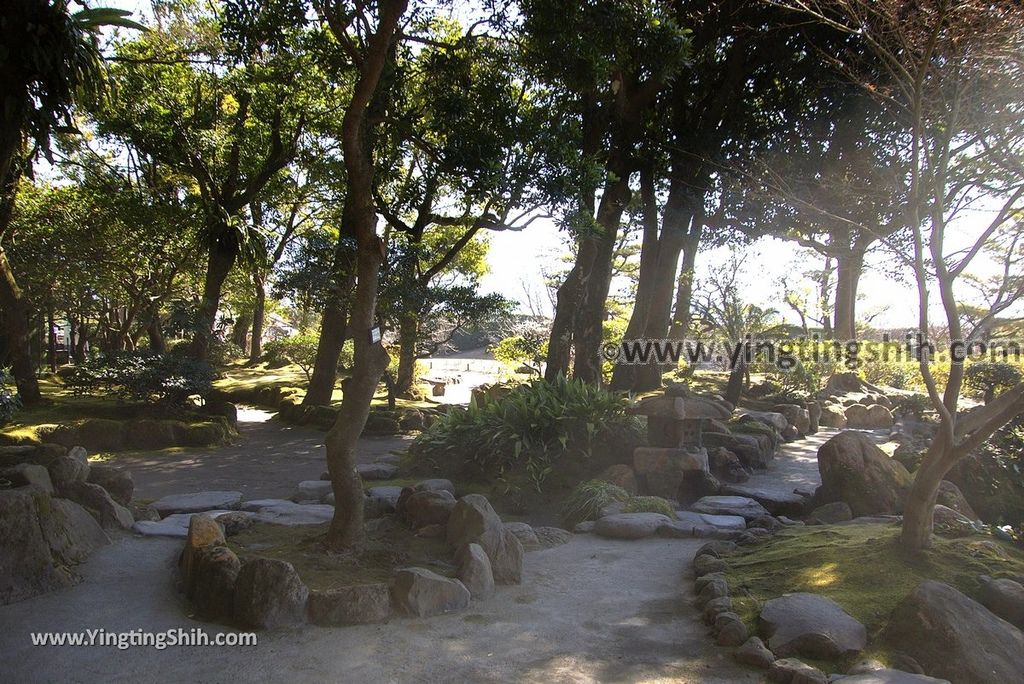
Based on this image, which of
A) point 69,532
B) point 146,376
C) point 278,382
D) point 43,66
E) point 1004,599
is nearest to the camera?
point 1004,599

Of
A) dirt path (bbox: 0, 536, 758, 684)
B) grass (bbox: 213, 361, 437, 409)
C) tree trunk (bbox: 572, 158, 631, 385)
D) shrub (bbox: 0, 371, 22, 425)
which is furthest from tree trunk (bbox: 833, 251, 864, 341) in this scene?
shrub (bbox: 0, 371, 22, 425)

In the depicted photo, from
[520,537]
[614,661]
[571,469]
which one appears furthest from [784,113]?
[614,661]

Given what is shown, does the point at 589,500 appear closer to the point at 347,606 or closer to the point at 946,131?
the point at 347,606

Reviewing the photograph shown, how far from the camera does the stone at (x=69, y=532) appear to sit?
14.5 feet

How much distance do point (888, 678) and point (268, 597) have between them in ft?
9.72

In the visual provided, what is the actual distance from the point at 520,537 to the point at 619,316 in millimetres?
16224

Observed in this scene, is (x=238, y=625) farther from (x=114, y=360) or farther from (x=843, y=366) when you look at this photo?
(x=843, y=366)

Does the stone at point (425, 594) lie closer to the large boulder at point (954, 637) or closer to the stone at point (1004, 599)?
the large boulder at point (954, 637)

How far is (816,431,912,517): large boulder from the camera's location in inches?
264

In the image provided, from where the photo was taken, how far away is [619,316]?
21656 millimetres

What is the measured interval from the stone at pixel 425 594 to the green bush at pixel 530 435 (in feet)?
11.6

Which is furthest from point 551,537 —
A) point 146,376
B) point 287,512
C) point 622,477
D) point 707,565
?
point 146,376

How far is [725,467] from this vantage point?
9.13 m

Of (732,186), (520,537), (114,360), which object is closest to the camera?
(520,537)
